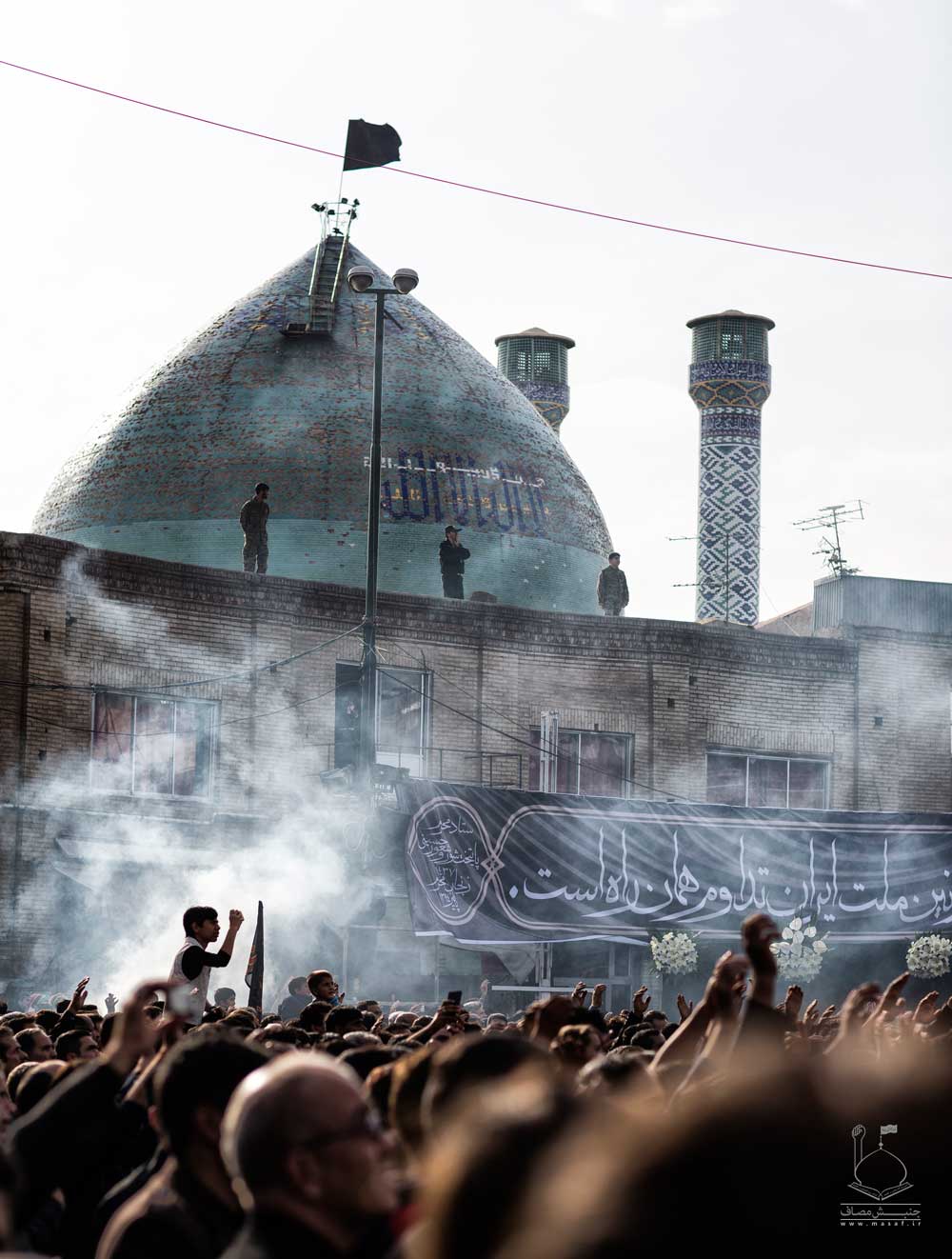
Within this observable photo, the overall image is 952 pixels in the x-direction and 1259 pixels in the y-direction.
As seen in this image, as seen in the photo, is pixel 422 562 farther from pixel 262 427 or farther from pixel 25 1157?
pixel 25 1157

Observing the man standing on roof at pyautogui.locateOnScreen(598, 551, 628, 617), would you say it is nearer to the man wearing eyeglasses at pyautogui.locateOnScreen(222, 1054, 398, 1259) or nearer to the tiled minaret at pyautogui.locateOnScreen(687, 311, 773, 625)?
the tiled minaret at pyautogui.locateOnScreen(687, 311, 773, 625)

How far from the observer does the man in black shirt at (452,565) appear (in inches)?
1006

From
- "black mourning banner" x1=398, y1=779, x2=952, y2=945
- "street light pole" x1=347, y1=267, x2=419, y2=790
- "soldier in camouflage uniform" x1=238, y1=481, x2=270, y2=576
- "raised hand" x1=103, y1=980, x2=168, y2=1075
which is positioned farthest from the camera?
"soldier in camouflage uniform" x1=238, y1=481, x2=270, y2=576

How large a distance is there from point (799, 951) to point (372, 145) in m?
13.0

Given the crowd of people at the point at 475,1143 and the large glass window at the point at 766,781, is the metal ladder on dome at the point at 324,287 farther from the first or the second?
the crowd of people at the point at 475,1143

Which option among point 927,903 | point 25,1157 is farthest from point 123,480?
point 25,1157

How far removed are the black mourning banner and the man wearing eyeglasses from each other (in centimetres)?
1639

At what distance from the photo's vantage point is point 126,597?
21875 millimetres

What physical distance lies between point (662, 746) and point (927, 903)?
155 inches

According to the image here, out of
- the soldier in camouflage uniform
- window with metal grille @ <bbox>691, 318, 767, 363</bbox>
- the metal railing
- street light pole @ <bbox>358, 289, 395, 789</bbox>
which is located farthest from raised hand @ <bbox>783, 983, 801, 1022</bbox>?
window with metal grille @ <bbox>691, 318, 767, 363</bbox>

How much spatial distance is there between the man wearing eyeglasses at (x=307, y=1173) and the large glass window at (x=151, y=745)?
61.3ft

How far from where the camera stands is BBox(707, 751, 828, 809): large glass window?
25188 mm

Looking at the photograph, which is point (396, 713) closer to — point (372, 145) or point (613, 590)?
point (613, 590)

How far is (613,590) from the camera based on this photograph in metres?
27.4
